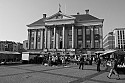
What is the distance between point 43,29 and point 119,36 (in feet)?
264

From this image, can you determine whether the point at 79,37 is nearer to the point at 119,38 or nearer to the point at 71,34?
the point at 71,34

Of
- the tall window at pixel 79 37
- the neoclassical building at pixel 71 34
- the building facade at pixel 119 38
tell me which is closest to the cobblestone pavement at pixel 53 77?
the neoclassical building at pixel 71 34

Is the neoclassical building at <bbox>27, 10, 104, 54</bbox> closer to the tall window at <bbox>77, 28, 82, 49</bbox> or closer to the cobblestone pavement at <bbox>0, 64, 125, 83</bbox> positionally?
the tall window at <bbox>77, 28, 82, 49</bbox>

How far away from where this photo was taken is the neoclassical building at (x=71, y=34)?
55.4m

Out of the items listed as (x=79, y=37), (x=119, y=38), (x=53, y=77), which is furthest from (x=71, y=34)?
(x=119, y=38)

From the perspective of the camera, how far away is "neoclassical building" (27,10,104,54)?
55438mm

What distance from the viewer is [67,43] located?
58.3 meters

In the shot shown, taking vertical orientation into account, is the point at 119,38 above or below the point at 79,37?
above

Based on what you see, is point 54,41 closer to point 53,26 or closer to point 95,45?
point 53,26

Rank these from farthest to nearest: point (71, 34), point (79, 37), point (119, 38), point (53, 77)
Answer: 1. point (119, 38)
2. point (71, 34)
3. point (79, 37)
4. point (53, 77)

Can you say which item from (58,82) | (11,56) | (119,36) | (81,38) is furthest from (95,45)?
(119,36)

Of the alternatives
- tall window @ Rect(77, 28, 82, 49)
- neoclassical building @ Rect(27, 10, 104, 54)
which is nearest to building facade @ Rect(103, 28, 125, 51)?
neoclassical building @ Rect(27, 10, 104, 54)

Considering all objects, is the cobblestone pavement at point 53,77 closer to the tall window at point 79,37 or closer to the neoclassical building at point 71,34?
the neoclassical building at point 71,34

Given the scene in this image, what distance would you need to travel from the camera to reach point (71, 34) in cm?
5822
